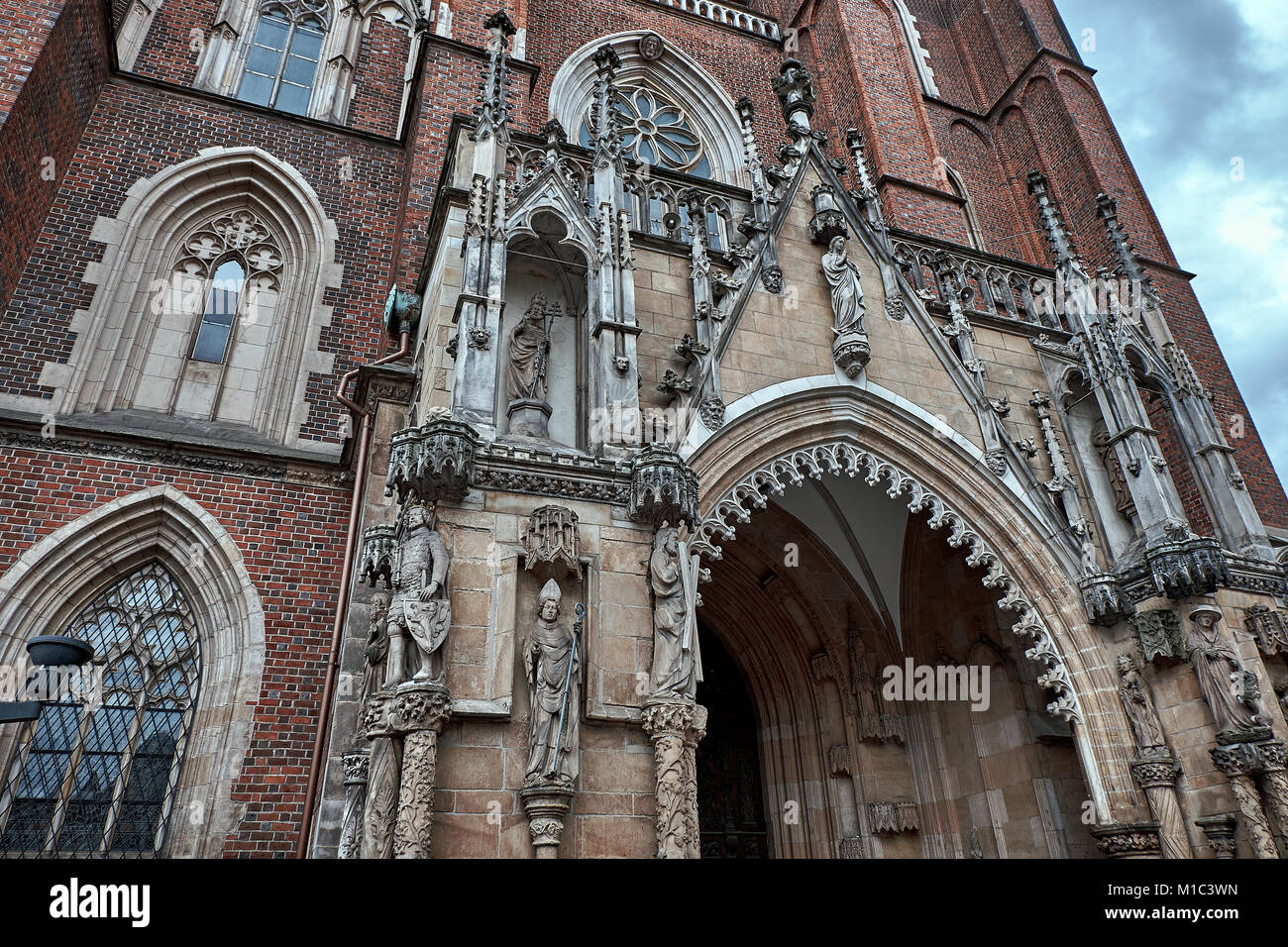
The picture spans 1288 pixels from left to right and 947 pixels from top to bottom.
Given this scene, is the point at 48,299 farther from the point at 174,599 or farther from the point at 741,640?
the point at 741,640

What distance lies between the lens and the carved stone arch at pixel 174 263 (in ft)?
31.0

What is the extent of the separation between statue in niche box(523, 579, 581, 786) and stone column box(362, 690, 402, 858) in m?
0.80

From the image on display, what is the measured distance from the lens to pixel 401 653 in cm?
530

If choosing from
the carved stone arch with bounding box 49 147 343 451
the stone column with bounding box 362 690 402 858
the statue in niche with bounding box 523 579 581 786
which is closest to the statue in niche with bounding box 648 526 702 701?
the statue in niche with bounding box 523 579 581 786

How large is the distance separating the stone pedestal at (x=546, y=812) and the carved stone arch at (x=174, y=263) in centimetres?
574

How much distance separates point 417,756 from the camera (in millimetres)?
4984

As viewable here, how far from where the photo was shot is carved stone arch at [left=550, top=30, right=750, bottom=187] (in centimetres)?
1533

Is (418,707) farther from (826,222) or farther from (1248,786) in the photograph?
(826,222)

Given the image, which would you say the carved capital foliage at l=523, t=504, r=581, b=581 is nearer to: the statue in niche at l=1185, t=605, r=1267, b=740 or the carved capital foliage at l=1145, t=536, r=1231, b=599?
the carved capital foliage at l=1145, t=536, r=1231, b=599

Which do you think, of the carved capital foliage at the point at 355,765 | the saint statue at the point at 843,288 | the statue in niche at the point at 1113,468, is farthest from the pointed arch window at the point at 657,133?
the carved capital foliage at the point at 355,765

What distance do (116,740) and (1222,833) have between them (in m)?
9.63

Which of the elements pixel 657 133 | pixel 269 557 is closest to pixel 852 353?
pixel 269 557
